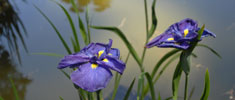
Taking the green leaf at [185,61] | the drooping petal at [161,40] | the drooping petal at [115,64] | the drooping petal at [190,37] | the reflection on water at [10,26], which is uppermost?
the reflection on water at [10,26]

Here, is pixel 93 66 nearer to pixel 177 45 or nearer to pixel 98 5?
pixel 177 45

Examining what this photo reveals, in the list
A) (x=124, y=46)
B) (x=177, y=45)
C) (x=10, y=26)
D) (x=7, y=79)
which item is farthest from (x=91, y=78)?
(x=10, y=26)

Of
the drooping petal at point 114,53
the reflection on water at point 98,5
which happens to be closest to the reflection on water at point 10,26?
the reflection on water at point 98,5

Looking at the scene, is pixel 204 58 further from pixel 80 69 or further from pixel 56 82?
pixel 80 69

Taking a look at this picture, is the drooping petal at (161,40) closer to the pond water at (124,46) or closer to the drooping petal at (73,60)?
the drooping petal at (73,60)

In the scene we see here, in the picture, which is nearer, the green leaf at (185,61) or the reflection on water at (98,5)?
the green leaf at (185,61)

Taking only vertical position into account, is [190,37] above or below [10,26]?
below

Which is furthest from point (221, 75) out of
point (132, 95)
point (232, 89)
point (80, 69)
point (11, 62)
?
point (11, 62)
